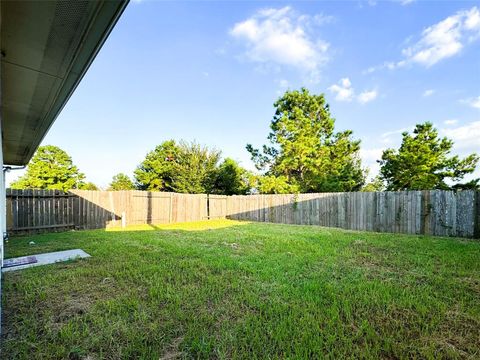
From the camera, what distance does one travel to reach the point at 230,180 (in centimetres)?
1672

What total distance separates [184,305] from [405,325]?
1814 mm

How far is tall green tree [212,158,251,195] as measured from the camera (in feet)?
54.7

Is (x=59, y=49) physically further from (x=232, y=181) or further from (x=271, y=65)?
(x=232, y=181)

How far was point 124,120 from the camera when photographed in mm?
12047

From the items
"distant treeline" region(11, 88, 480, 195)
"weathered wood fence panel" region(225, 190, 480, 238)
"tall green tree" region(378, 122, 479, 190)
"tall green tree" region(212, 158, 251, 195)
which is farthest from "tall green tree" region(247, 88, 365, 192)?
"weathered wood fence panel" region(225, 190, 480, 238)

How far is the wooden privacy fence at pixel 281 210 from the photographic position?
623 cm

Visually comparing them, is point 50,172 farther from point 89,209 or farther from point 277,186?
point 277,186

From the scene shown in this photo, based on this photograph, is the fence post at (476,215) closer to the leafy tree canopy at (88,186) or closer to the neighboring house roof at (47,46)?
the neighboring house roof at (47,46)

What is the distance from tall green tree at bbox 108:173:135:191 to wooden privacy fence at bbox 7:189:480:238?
12.8 meters

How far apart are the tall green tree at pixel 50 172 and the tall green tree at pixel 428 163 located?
23183 mm

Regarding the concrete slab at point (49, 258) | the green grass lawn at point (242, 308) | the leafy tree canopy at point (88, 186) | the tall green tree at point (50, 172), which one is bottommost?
the concrete slab at point (49, 258)

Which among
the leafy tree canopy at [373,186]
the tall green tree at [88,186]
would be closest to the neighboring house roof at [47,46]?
the leafy tree canopy at [373,186]

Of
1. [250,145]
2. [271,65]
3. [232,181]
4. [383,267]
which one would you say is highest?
[271,65]

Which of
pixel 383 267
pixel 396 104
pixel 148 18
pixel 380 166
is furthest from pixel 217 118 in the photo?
pixel 383 267
